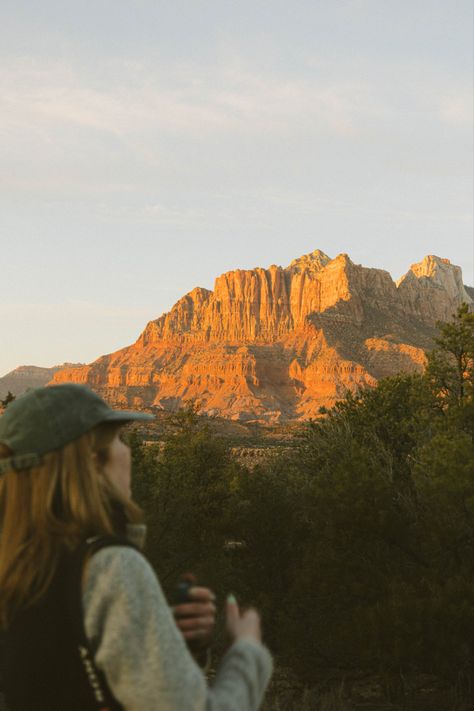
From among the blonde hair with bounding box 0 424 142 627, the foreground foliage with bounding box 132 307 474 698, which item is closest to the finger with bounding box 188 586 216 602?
the blonde hair with bounding box 0 424 142 627

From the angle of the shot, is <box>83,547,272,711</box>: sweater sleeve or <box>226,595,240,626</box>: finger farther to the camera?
<box>226,595,240,626</box>: finger

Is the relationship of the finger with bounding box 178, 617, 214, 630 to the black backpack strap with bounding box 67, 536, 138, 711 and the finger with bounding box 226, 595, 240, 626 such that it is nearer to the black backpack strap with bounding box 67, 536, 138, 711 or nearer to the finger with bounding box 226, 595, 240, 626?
the finger with bounding box 226, 595, 240, 626

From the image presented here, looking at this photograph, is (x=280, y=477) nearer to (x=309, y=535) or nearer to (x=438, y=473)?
(x=309, y=535)

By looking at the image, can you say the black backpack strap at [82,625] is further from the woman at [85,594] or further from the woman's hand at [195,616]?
the woman's hand at [195,616]

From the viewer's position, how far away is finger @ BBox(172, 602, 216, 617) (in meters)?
1.81

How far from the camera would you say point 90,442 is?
1834mm

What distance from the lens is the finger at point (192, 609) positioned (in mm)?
1812

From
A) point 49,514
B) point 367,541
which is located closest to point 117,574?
point 49,514

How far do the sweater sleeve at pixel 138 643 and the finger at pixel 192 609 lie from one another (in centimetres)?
22

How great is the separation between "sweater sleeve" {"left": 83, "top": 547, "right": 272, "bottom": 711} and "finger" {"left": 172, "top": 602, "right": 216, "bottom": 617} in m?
0.22

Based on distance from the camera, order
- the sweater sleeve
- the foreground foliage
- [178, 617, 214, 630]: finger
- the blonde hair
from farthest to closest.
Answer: the foreground foliage < [178, 617, 214, 630]: finger < the blonde hair < the sweater sleeve

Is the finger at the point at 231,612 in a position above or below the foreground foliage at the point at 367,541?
above

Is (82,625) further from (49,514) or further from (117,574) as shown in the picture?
(49,514)

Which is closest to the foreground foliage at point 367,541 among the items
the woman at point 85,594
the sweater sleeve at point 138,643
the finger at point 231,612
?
the finger at point 231,612
